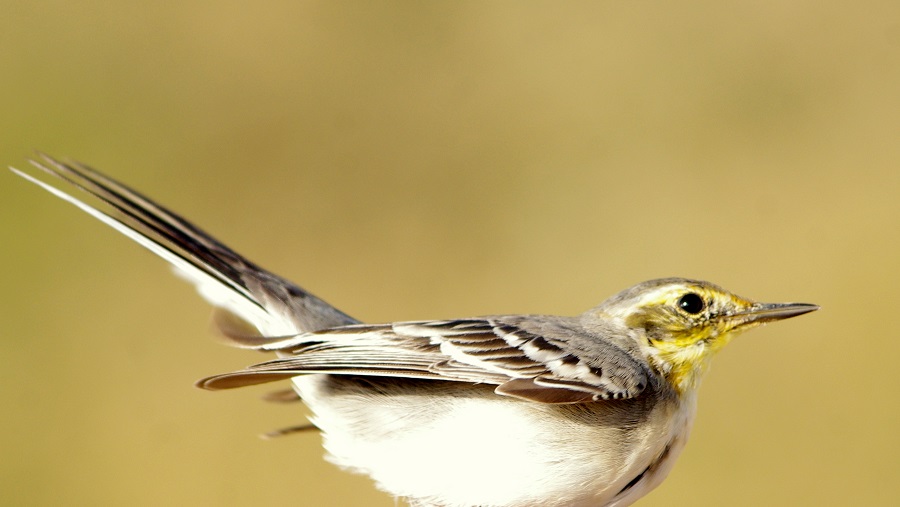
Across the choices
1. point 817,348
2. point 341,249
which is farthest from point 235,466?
point 817,348

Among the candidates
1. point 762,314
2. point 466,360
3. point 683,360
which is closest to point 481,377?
point 466,360

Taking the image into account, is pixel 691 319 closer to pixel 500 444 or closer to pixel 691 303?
pixel 691 303

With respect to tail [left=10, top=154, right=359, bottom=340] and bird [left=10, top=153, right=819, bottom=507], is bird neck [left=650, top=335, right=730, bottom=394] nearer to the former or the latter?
bird [left=10, top=153, right=819, bottom=507]

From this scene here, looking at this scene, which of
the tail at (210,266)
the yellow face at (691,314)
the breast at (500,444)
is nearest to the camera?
the breast at (500,444)

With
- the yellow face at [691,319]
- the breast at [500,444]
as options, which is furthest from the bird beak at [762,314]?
the breast at [500,444]

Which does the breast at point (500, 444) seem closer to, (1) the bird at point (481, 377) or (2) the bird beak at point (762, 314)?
(1) the bird at point (481, 377)

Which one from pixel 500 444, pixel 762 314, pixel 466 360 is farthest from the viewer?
pixel 762 314

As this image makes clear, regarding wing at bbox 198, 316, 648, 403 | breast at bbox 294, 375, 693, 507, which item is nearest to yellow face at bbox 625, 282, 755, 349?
wing at bbox 198, 316, 648, 403
